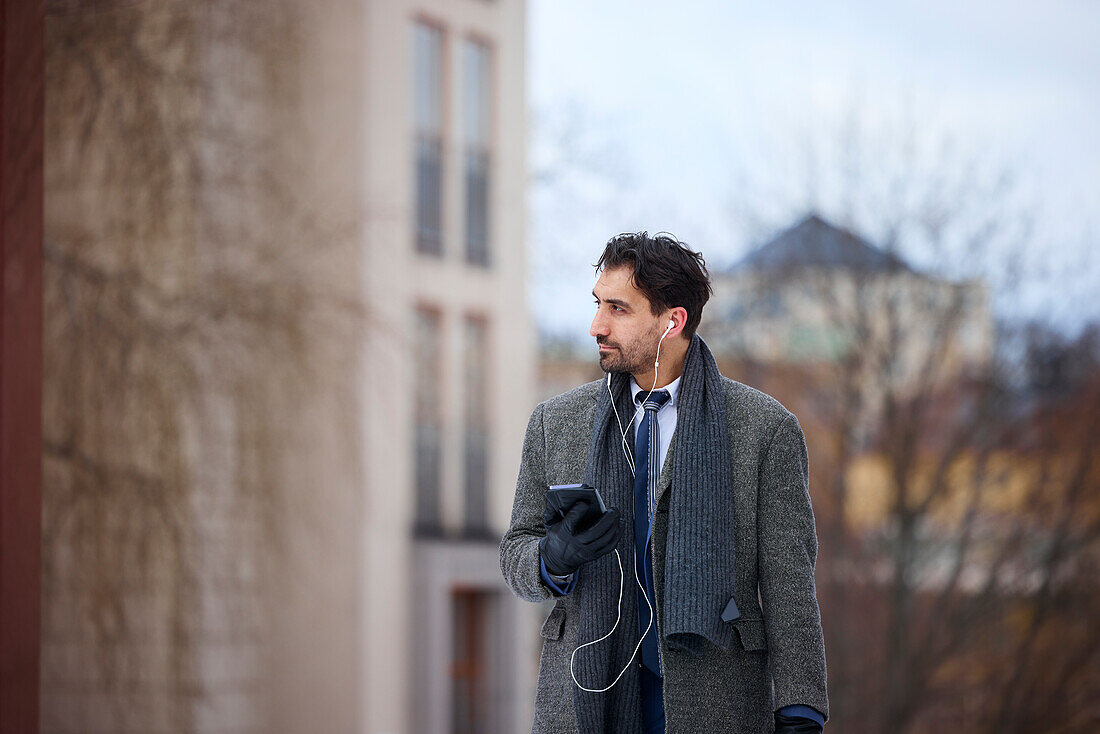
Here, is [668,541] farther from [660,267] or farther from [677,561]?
[660,267]

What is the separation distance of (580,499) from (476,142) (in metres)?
17.5

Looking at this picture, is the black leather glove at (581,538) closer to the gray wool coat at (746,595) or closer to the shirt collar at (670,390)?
the gray wool coat at (746,595)

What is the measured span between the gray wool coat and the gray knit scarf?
0.03 m

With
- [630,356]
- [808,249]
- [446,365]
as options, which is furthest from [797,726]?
[808,249]

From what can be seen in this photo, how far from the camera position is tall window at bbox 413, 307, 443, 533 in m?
19.0

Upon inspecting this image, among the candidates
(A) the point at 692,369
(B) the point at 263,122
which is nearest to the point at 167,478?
(A) the point at 692,369

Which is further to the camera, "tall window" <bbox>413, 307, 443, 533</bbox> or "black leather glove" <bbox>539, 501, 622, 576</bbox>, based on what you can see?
"tall window" <bbox>413, 307, 443, 533</bbox>

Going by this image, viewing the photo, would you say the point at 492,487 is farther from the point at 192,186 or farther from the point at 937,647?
the point at 192,186

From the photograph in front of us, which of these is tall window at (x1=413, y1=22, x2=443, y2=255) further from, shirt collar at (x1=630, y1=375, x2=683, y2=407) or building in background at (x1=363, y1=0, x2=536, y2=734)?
shirt collar at (x1=630, y1=375, x2=683, y2=407)

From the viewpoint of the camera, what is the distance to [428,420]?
1919cm

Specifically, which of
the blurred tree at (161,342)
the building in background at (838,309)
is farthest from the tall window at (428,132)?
the blurred tree at (161,342)

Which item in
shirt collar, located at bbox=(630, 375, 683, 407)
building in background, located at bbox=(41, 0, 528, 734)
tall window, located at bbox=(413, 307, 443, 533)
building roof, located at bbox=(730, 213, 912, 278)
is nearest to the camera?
shirt collar, located at bbox=(630, 375, 683, 407)

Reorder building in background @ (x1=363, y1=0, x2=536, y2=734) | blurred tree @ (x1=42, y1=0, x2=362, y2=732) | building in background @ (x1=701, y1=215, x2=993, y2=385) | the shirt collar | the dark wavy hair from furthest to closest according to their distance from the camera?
building in background @ (x1=701, y1=215, x2=993, y2=385) → building in background @ (x1=363, y1=0, x2=536, y2=734) → blurred tree @ (x1=42, y1=0, x2=362, y2=732) → the shirt collar → the dark wavy hair

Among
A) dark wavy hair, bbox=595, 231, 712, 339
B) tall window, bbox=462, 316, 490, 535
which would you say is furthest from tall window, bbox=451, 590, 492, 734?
dark wavy hair, bbox=595, 231, 712, 339
